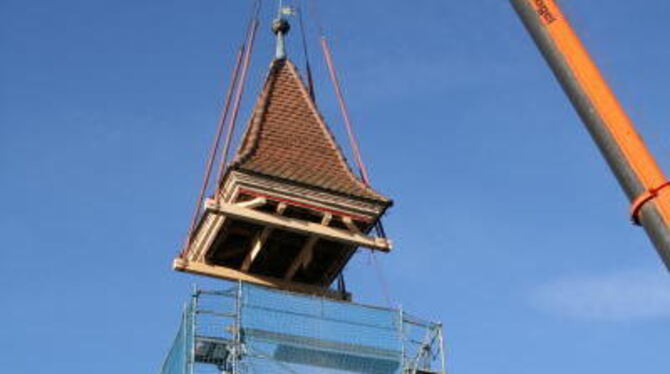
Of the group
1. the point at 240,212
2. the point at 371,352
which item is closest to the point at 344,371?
the point at 371,352

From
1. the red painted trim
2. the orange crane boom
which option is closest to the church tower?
the red painted trim

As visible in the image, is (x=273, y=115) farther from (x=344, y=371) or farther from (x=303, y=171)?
(x=344, y=371)

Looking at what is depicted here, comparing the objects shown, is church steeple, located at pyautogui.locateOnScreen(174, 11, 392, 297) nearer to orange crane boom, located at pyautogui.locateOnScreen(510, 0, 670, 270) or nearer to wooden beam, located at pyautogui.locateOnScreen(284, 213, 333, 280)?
wooden beam, located at pyautogui.locateOnScreen(284, 213, 333, 280)

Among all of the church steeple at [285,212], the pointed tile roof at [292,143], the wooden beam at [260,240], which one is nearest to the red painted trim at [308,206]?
the church steeple at [285,212]

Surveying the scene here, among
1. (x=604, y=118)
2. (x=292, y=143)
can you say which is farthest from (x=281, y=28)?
(x=604, y=118)

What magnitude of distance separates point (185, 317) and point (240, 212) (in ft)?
12.2

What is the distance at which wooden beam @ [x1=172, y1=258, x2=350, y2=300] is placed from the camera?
29562 millimetres

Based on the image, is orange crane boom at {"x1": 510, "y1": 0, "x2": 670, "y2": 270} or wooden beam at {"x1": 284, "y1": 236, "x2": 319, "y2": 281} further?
wooden beam at {"x1": 284, "y1": 236, "x2": 319, "y2": 281}

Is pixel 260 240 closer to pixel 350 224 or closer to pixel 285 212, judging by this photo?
pixel 285 212

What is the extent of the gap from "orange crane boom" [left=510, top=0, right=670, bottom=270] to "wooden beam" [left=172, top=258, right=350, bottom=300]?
41.8 feet

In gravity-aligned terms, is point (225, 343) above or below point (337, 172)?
below

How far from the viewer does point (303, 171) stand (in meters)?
30.5

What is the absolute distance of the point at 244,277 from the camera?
2998cm

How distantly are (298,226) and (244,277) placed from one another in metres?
1.84
